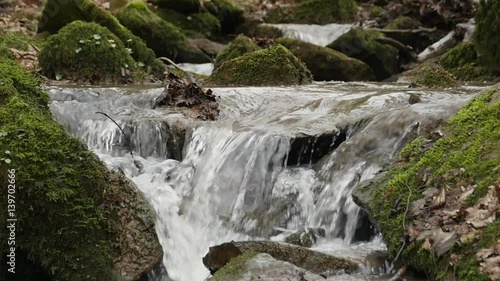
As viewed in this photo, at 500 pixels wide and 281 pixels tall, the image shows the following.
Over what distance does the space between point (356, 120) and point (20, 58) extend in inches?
254

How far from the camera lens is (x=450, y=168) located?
4023mm

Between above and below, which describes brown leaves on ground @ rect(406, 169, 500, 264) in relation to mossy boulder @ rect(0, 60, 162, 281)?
above

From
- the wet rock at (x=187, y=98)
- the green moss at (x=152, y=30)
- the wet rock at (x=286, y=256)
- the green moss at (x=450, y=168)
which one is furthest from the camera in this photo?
the green moss at (x=152, y=30)

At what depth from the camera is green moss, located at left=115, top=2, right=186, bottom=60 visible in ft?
41.9

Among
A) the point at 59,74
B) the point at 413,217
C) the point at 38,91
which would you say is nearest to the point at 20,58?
the point at 59,74

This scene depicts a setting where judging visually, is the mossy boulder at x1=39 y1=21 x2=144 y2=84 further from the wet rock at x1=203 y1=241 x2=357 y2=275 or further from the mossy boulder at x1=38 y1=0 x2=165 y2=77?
the wet rock at x1=203 y1=241 x2=357 y2=275

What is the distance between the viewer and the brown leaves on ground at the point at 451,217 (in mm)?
3336

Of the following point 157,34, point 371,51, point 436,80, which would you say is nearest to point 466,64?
point 371,51

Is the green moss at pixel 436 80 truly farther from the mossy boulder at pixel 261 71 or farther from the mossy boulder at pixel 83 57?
the mossy boulder at pixel 83 57

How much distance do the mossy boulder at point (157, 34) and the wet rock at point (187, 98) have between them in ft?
17.1

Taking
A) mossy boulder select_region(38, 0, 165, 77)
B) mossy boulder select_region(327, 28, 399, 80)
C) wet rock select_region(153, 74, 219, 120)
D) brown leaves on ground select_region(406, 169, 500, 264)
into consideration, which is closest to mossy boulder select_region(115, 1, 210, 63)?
mossy boulder select_region(38, 0, 165, 77)

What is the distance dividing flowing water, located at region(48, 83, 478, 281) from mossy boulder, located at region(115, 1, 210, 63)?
548cm

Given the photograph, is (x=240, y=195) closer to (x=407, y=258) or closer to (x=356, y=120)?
(x=356, y=120)

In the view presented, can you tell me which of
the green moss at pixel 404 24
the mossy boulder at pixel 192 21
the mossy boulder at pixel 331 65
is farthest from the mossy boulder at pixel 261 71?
the mossy boulder at pixel 192 21
